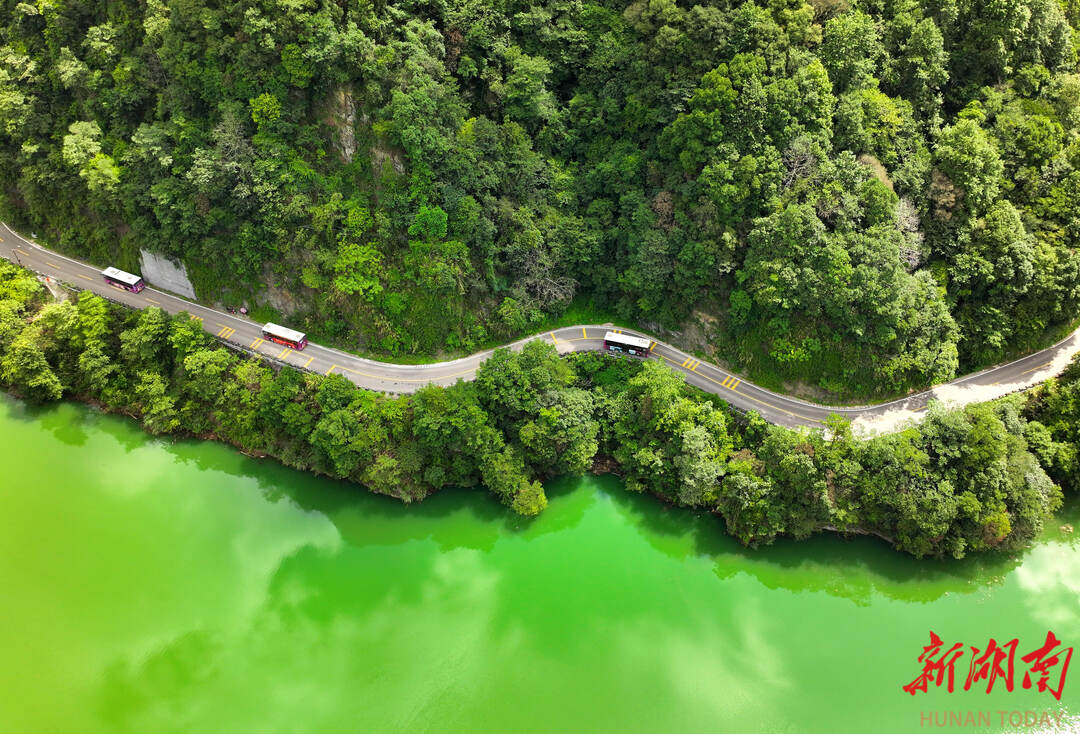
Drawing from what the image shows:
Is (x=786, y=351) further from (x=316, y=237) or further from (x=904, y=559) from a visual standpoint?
(x=316, y=237)

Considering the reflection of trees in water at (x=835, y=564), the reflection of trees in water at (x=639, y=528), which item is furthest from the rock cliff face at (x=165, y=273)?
the reflection of trees in water at (x=835, y=564)

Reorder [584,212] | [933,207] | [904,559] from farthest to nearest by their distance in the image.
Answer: [584,212] → [933,207] → [904,559]

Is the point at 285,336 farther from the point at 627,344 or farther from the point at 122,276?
the point at 627,344

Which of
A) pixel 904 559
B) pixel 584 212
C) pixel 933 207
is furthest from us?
pixel 584 212

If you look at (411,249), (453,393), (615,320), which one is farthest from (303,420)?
(615,320)

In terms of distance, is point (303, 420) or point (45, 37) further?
point (45, 37)

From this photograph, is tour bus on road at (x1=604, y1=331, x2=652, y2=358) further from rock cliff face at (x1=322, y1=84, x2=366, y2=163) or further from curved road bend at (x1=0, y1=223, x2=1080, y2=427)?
rock cliff face at (x1=322, y1=84, x2=366, y2=163)

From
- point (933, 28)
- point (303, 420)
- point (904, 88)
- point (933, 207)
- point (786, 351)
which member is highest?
point (933, 28)
